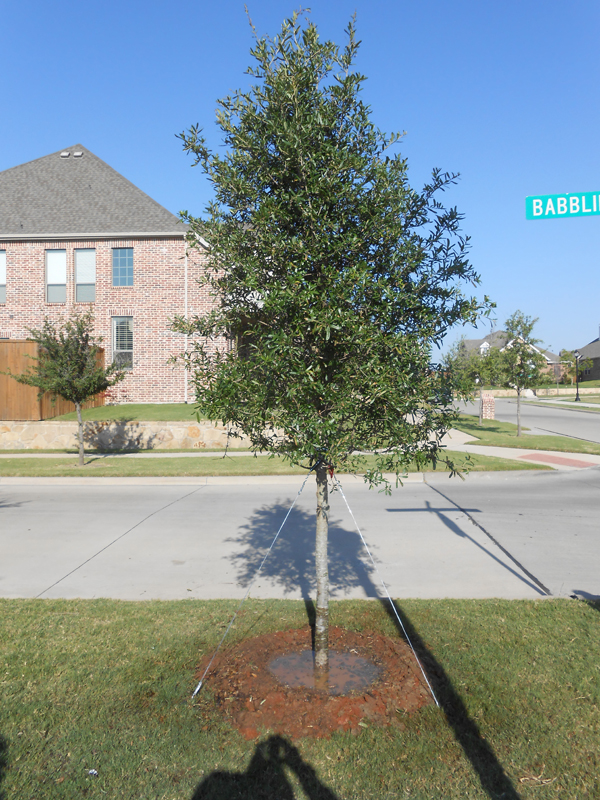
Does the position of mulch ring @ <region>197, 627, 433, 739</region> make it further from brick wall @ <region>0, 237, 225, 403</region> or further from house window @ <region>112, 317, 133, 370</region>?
house window @ <region>112, 317, 133, 370</region>

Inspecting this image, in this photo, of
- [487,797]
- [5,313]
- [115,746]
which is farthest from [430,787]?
[5,313]

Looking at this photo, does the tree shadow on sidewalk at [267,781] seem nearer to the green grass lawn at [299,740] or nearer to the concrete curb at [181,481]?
the green grass lawn at [299,740]

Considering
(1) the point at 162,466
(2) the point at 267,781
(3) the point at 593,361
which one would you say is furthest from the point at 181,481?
(3) the point at 593,361

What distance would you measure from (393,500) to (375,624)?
21.4ft

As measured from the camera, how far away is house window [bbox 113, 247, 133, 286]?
24.7m

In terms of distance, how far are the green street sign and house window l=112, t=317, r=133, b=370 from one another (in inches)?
798

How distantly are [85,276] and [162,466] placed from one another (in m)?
12.5

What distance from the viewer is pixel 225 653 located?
5238 millimetres

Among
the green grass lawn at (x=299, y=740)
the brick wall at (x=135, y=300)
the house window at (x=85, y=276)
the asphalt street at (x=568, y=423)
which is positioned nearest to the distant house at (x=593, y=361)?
the asphalt street at (x=568, y=423)

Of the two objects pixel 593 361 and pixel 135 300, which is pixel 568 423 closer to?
pixel 135 300

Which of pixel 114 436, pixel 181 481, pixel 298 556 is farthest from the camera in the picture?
pixel 114 436

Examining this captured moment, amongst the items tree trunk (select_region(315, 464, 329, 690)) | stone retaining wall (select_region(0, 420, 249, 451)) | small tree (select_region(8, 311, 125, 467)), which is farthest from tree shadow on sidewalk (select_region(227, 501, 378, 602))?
stone retaining wall (select_region(0, 420, 249, 451))

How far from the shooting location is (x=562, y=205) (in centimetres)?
720

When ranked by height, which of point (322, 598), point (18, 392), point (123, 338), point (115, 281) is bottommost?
point (322, 598)
